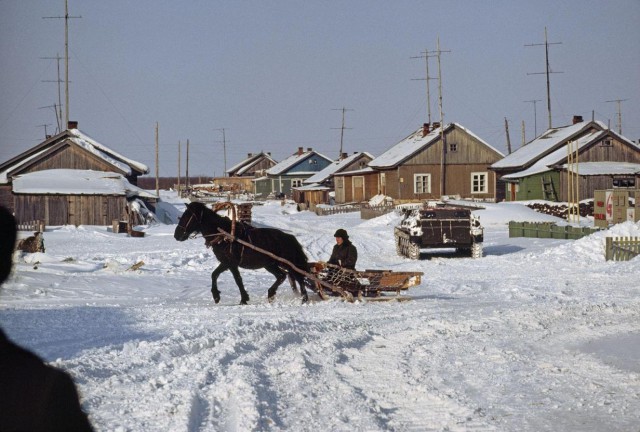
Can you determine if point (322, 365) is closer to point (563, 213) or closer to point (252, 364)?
point (252, 364)

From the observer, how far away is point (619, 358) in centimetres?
1048

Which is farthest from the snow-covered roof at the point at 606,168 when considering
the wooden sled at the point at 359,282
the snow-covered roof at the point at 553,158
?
the wooden sled at the point at 359,282

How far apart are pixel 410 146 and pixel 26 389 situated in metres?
67.2

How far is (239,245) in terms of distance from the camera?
15836mm

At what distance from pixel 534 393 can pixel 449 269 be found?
50.8ft

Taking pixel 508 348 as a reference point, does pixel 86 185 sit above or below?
above

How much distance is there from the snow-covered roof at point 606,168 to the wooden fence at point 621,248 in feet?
84.1

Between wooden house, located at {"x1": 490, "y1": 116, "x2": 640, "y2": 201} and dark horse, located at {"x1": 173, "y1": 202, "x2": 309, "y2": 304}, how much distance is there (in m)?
34.9

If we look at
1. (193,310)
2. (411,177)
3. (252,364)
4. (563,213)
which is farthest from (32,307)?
(411,177)

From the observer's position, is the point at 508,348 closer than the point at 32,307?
Yes

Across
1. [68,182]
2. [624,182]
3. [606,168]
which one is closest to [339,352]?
[68,182]

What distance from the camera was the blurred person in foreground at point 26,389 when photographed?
2.32 m

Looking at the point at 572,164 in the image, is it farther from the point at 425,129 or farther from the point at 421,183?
the point at 425,129

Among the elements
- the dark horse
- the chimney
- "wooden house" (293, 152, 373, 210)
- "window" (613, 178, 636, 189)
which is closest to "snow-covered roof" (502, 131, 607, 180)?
"window" (613, 178, 636, 189)
